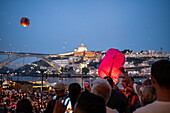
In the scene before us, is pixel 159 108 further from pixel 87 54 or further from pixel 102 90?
pixel 87 54

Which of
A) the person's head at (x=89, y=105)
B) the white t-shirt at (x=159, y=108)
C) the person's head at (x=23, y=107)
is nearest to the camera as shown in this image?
the person's head at (x=89, y=105)

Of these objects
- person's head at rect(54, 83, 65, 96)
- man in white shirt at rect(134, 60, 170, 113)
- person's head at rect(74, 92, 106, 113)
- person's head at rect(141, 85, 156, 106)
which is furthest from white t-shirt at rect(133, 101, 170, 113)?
person's head at rect(54, 83, 65, 96)

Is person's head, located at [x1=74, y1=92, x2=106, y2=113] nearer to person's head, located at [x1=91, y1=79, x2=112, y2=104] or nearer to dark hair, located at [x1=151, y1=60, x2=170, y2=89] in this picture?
dark hair, located at [x1=151, y1=60, x2=170, y2=89]

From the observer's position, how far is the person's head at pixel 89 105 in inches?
42.3

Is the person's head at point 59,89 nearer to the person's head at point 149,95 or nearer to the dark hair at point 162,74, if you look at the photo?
the person's head at point 149,95

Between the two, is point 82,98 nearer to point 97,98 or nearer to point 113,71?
point 97,98

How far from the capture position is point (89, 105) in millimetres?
1077

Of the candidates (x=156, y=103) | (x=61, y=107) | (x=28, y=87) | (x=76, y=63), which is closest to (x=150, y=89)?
(x=156, y=103)

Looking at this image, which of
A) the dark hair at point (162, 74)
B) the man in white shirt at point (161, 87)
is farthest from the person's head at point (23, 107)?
the dark hair at point (162, 74)

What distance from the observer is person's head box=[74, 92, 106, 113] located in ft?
3.52

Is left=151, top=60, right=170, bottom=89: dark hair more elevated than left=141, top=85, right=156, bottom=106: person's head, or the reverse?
left=151, top=60, right=170, bottom=89: dark hair

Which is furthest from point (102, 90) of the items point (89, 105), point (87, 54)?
point (87, 54)

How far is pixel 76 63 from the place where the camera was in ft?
389

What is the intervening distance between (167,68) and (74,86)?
1.38 m
